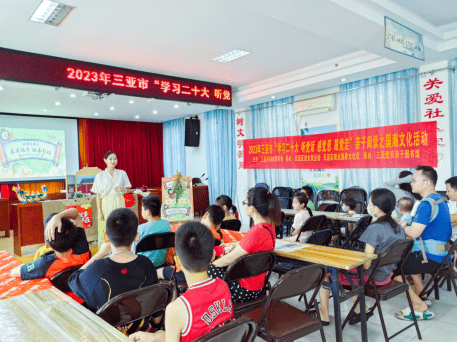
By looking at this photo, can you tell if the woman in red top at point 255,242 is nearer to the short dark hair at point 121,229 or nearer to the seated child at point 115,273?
the seated child at point 115,273

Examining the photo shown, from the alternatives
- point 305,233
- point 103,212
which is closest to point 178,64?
point 103,212

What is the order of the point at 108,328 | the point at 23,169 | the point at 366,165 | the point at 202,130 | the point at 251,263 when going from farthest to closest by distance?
the point at 202,130 < the point at 23,169 < the point at 366,165 < the point at 251,263 < the point at 108,328

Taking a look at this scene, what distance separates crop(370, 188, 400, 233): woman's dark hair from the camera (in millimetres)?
2459

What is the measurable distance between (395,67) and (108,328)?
16.7 ft

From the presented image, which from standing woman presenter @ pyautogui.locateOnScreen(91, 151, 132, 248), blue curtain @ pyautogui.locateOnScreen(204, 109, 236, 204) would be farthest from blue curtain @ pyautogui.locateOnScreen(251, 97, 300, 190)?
standing woman presenter @ pyautogui.locateOnScreen(91, 151, 132, 248)

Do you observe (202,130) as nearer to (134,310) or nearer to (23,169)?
(23,169)

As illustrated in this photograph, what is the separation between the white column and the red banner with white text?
0.28ft

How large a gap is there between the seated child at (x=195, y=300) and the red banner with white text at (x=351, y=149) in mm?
4465

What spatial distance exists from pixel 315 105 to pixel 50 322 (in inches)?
224

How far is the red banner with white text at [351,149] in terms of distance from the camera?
4.78m

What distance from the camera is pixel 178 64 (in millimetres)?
5086

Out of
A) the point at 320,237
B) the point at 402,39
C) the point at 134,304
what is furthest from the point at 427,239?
the point at 134,304

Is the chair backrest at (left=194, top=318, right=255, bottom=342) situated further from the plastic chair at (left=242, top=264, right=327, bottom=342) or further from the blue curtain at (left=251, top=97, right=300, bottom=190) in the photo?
the blue curtain at (left=251, top=97, right=300, bottom=190)

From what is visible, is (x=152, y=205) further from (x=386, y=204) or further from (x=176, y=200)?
(x=176, y=200)
